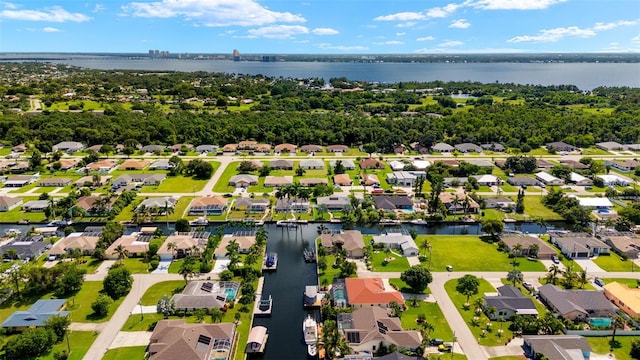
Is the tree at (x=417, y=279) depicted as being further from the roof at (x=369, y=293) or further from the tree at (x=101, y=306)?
the tree at (x=101, y=306)

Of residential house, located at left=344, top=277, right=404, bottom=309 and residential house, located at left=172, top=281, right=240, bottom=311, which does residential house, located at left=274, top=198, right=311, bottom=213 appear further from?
residential house, located at left=344, top=277, right=404, bottom=309

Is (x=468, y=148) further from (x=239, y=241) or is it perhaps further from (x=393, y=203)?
(x=239, y=241)

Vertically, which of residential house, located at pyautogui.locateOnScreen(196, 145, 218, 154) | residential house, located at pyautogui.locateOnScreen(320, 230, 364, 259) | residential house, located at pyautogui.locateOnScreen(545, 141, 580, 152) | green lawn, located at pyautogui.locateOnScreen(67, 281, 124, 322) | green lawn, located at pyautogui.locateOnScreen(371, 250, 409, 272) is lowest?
green lawn, located at pyautogui.locateOnScreen(67, 281, 124, 322)

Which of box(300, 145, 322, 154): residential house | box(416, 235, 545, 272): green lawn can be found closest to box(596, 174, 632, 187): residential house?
box(416, 235, 545, 272): green lawn

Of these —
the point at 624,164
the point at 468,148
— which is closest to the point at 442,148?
the point at 468,148

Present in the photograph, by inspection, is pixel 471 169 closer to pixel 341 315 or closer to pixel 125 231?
pixel 341 315
